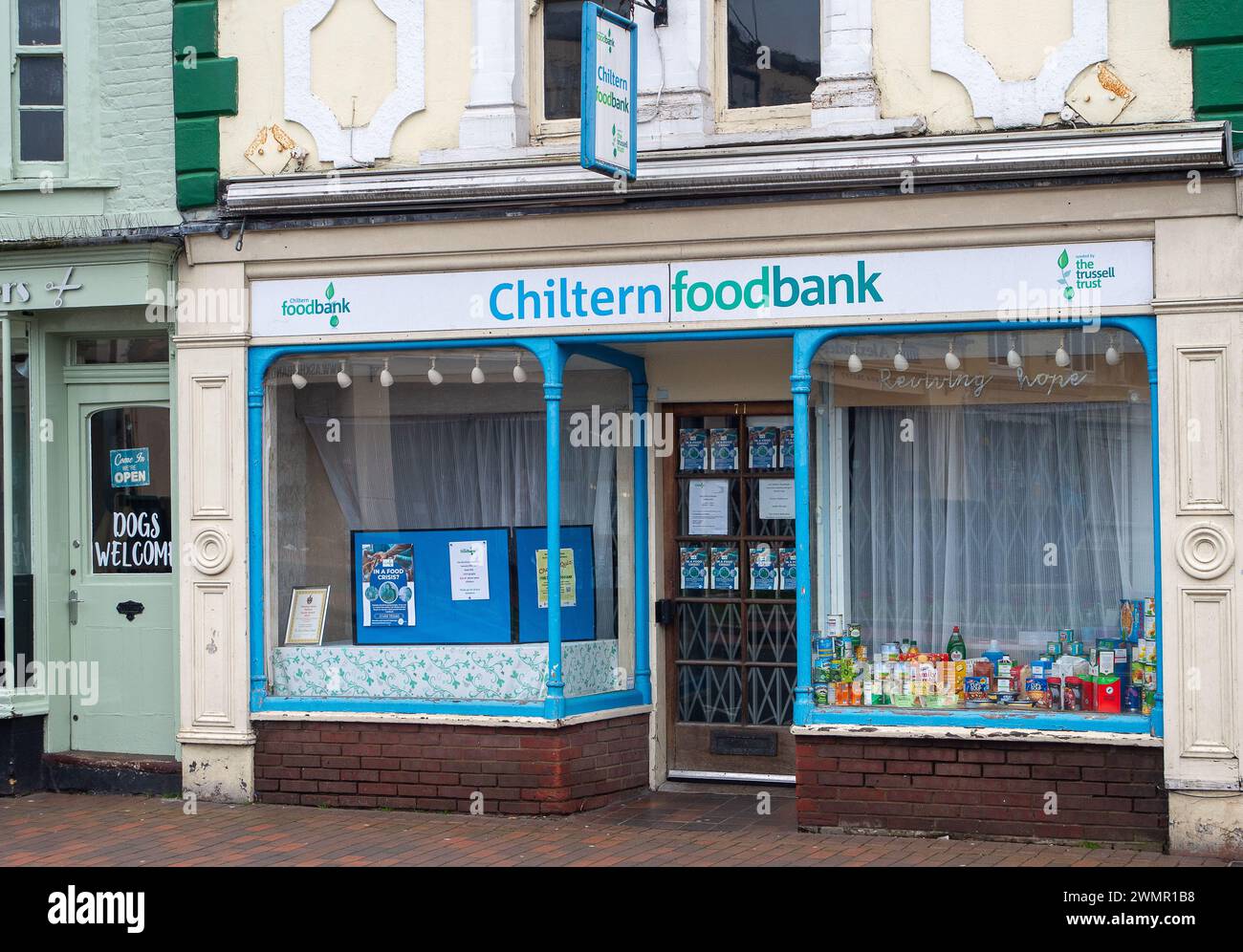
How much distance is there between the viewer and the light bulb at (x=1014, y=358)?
8.65 metres

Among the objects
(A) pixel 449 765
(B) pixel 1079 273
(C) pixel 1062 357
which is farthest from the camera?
(A) pixel 449 765

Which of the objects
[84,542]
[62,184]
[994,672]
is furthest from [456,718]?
[62,184]

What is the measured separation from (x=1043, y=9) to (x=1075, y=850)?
4430 mm

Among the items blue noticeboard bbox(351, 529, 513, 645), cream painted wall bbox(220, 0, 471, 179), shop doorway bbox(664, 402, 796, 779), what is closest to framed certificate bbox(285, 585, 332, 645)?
blue noticeboard bbox(351, 529, 513, 645)

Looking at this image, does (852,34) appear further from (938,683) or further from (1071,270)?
(938,683)

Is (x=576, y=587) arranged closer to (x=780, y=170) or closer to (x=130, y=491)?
(x=780, y=170)

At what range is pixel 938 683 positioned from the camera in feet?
28.9

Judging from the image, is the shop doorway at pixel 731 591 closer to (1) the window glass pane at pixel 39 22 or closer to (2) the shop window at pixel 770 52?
(2) the shop window at pixel 770 52

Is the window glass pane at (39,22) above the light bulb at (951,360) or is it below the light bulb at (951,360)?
above

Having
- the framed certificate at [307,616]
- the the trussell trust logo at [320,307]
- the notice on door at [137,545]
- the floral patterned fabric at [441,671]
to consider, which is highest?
the the trussell trust logo at [320,307]

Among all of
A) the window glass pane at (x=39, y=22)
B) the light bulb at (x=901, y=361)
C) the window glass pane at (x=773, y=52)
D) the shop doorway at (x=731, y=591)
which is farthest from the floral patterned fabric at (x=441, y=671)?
the window glass pane at (x=39, y=22)

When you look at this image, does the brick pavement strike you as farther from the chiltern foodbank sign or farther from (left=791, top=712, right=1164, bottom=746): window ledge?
the chiltern foodbank sign

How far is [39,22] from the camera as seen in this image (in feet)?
33.5

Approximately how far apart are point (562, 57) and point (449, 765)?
14.2ft
